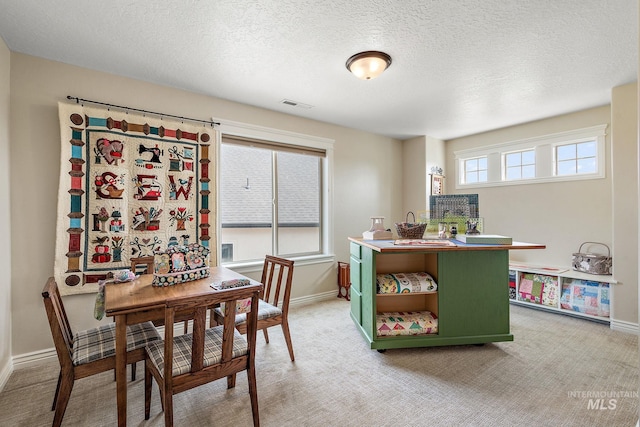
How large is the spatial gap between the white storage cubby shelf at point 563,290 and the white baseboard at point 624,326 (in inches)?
4.6

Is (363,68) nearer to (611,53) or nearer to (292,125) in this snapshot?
(292,125)

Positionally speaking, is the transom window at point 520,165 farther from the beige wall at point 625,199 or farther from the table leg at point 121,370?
the table leg at point 121,370

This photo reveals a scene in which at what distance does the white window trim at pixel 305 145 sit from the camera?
128 inches

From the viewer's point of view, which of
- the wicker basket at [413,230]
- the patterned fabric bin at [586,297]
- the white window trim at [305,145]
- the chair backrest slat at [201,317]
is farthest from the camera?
the white window trim at [305,145]

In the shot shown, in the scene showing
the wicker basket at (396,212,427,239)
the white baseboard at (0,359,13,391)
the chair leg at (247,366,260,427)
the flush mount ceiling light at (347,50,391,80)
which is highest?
the flush mount ceiling light at (347,50,391,80)

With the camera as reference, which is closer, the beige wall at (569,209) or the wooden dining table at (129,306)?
the wooden dining table at (129,306)

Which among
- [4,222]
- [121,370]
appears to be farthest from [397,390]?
[4,222]

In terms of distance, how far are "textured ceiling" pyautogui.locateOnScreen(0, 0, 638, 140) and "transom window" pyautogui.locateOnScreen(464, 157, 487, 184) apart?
1.45 meters

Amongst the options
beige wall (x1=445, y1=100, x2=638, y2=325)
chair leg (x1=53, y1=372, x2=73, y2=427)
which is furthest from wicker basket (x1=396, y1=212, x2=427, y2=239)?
chair leg (x1=53, y1=372, x2=73, y2=427)

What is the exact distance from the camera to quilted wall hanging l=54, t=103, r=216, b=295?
241cm

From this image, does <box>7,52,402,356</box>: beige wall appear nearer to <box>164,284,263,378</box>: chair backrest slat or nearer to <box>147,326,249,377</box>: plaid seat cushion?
<box>147,326,249,377</box>: plaid seat cushion

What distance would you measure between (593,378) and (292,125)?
3736mm

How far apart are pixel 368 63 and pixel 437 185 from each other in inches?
125

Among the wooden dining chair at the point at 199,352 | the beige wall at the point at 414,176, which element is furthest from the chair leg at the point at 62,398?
the beige wall at the point at 414,176
